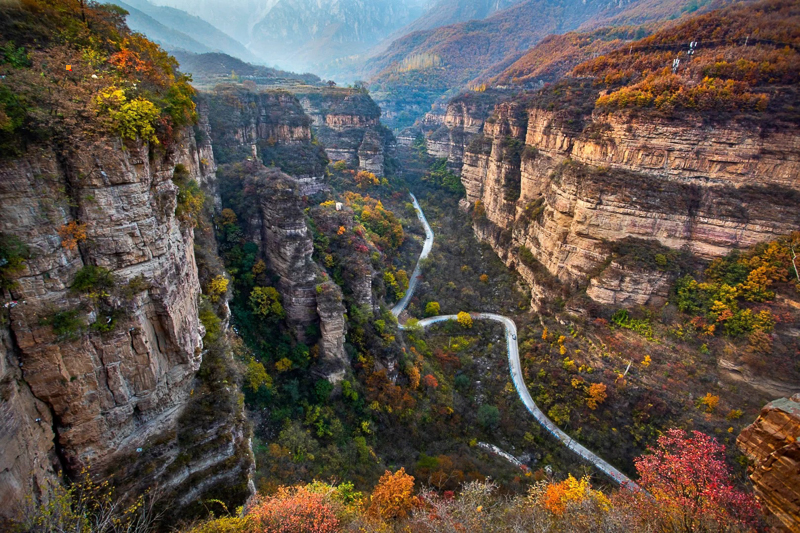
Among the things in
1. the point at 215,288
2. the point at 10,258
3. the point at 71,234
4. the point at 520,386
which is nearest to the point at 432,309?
the point at 520,386

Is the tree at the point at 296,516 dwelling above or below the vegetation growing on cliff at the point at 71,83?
below

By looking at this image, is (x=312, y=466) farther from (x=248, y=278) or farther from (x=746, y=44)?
(x=746, y=44)

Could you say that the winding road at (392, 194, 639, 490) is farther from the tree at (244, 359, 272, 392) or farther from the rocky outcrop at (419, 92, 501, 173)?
the rocky outcrop at (419, 92, 501, 173)

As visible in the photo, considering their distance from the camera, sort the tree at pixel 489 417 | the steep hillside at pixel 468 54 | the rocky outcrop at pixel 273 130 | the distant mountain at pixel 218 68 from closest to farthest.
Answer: the tree at pixel 489 417
the rocky outcrop at pixel 273 130
the distant mountain at pixel 218 68
the steep hillside at pixel 468 54

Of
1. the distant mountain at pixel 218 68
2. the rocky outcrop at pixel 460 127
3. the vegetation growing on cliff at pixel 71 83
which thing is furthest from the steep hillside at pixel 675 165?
the distant mountain at pixel 218 68

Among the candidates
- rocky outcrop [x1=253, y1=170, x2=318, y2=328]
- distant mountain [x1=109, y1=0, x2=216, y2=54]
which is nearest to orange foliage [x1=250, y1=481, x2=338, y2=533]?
rocky outcrop [x1=253, y1=170, x2=318, y2=328]

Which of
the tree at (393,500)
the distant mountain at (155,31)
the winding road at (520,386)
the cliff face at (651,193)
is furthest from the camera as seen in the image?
the distant mountain at (155,31)

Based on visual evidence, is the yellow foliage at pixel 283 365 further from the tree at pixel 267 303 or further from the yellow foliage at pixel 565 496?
the yellow foliage at pixel 565 496

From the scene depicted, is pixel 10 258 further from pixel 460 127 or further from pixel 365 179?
pixel 460 127
